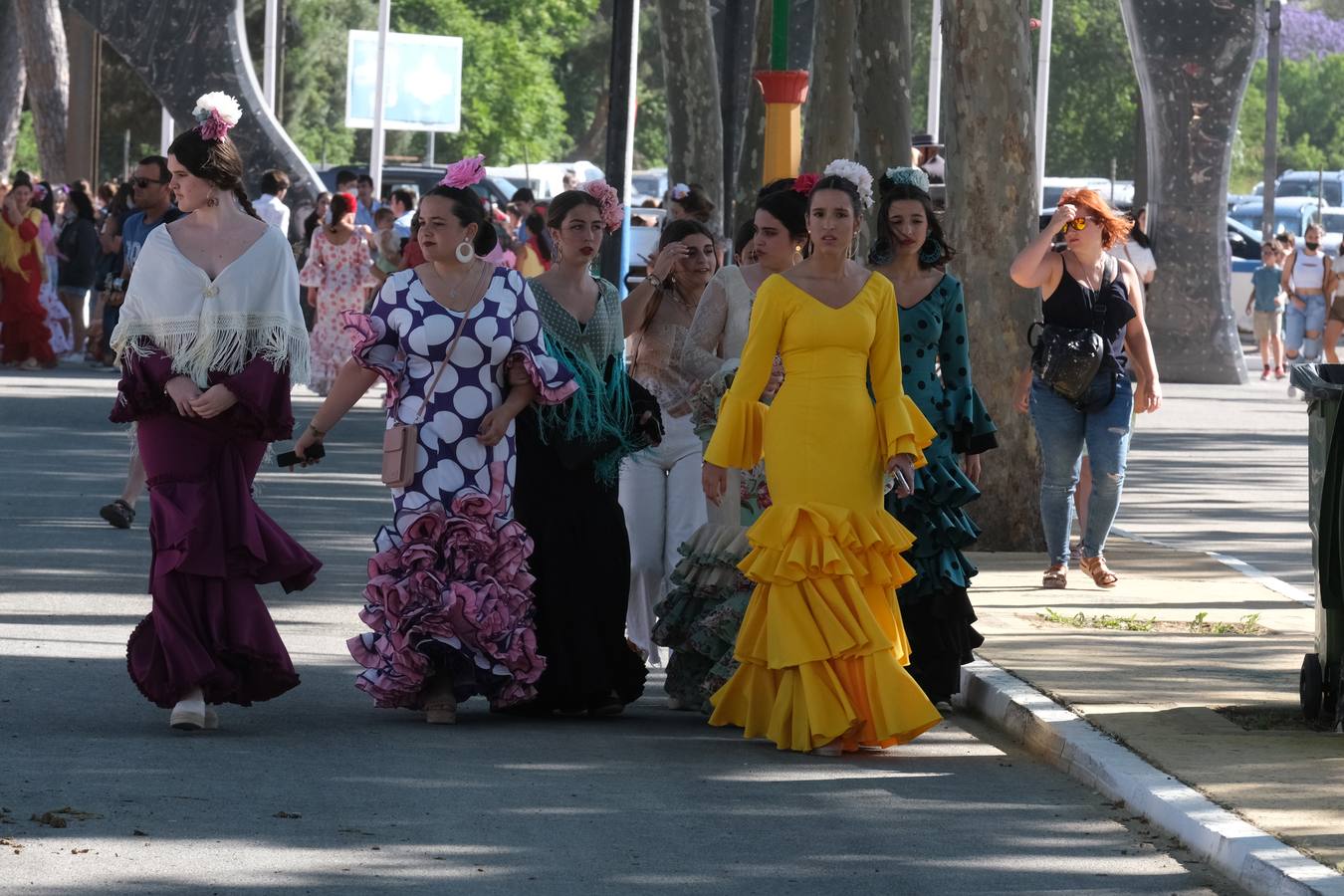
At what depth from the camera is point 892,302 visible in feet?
28.8

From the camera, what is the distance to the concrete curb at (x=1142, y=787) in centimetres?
647

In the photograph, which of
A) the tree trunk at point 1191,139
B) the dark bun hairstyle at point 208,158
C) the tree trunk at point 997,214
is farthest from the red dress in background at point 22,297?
the dark bun hairstyle at point 208,158

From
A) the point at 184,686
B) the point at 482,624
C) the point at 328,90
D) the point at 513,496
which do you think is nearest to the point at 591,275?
the point at 513,496

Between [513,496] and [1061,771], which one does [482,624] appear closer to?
[513,496]

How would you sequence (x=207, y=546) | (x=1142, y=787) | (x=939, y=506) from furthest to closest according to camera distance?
(x=939, y=506) < (x=207, y=546) < (x=1142, y=787)

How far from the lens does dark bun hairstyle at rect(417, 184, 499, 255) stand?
891 cm

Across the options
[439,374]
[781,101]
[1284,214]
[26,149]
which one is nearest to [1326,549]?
[439,374]

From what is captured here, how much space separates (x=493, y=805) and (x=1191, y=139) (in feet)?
77.3

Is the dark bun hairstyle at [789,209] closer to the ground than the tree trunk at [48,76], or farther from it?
closer to the ground

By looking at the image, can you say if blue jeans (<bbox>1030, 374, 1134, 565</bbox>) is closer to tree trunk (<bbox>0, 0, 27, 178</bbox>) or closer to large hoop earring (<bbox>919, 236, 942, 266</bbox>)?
large hoop earring (<bbox>919, 236, 942, 266</bbox>)

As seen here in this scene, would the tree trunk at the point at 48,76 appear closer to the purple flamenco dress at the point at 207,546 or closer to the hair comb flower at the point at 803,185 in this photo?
the hair comb flower at the point at 803,185

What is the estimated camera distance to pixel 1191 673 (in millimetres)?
9797

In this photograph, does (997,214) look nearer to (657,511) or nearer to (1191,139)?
(657,511)

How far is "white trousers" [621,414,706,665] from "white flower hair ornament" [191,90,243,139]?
2.17m
